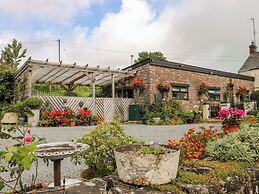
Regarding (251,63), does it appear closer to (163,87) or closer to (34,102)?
(163,87)

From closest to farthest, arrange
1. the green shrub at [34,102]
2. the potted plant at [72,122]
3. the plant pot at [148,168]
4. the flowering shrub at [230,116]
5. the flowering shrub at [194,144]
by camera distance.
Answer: the plant pot at [148,168] < the flowering shrub at [194,144] < the flowering shrub at [230,116] < the green shrub at [34,102] < the potted plant at [72,122]

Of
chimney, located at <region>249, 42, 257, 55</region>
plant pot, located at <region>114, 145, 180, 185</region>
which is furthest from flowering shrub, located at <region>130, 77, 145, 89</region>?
chimney, located at <region>249, 42, 257, 55</region>

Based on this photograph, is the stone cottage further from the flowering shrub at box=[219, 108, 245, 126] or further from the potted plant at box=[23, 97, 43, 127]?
the flowering shrub at box=[219, 108, 245, 126]

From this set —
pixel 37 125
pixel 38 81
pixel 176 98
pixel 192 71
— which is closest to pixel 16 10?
pixel 37 125

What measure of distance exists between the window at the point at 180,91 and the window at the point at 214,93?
2555 millimetres

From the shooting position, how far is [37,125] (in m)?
11.2

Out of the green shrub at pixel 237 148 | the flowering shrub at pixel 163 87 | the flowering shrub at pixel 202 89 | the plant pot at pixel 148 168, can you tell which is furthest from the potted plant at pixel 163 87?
the plant pot at pixel 148 168

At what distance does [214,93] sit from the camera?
18812 mm

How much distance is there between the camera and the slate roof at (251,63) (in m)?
27.2

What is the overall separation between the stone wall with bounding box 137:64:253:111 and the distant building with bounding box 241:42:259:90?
868cm

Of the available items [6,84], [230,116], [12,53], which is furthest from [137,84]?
[12,53]

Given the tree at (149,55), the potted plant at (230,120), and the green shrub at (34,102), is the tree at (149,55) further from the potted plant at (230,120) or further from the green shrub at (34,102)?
the potted plant at (230,120)

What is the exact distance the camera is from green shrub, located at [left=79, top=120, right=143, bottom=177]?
3090 millimetres

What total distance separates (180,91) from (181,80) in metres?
0.75
